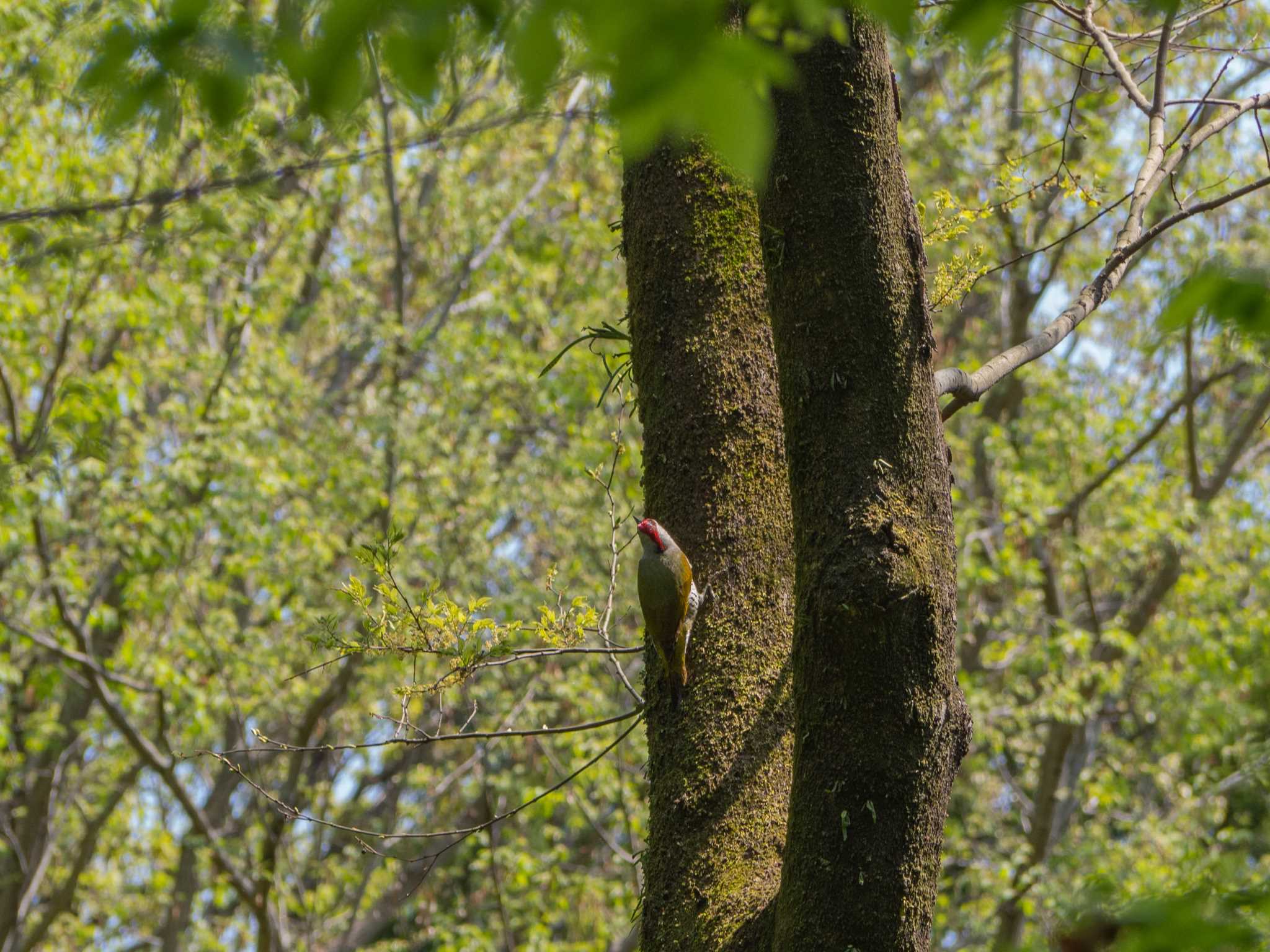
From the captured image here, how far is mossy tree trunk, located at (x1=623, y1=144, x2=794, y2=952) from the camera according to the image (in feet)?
6.59

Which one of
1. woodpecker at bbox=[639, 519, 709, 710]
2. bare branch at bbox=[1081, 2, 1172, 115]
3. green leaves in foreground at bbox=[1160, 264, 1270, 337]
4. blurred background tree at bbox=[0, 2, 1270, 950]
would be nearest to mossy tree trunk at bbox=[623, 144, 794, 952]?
woodpecker at bbox=[639, 519, 709, 710]

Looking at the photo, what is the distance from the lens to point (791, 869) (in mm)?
1716

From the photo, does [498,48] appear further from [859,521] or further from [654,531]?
[654,531]

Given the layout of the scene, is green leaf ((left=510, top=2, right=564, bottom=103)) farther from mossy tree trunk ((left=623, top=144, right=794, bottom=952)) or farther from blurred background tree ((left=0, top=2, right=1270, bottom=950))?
blurred background tree ((left=0, top=2, right=1270, bottom=950))

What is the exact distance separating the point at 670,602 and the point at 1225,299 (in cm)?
133

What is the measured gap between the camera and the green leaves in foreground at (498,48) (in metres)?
0.93

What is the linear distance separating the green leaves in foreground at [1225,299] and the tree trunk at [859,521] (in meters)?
0.65

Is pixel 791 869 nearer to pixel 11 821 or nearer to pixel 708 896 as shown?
pixel 708 896

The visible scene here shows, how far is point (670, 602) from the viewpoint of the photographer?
7.45ft

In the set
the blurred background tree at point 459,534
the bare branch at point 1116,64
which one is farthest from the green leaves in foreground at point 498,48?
the blurred background tree at point 459,534

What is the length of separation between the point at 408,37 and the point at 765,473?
1310mm

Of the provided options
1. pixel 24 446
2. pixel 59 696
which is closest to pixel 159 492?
pixel 24 446

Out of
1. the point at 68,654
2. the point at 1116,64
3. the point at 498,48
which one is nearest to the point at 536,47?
the point at 498,48

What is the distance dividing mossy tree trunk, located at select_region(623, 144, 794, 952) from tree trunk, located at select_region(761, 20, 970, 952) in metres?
0.28
